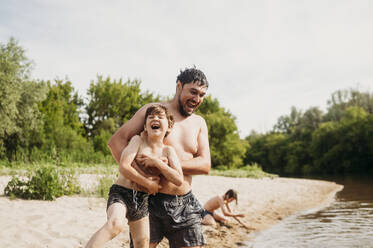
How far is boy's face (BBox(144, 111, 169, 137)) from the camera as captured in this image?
2.71 metres

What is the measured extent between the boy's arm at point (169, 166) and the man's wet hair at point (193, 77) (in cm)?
72

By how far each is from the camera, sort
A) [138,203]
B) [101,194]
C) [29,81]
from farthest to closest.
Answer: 1. [29,81]
2. [101,194]
3. [138,203]

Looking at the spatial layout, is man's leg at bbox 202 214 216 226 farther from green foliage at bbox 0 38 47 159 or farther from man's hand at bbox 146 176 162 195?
green foliage at bbox 0 38 47 159

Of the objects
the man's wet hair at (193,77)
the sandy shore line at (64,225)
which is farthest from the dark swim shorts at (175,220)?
the sandy shore line at (64,225)

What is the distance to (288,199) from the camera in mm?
14578

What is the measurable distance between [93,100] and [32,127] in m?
15.5

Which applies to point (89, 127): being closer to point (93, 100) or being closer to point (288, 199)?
point (93, 100)

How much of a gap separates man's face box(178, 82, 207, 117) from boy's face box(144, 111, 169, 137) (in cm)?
36

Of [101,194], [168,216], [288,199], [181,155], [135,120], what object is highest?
[135,120]

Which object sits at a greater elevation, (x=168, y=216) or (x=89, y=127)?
(x=89, y=127)

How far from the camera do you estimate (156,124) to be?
107 inches

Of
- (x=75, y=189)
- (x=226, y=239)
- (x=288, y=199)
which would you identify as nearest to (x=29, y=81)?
(x=75, y=189)

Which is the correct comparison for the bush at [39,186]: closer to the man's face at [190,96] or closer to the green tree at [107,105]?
the man's face at [190,96]

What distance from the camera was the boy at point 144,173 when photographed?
2.58 metres
